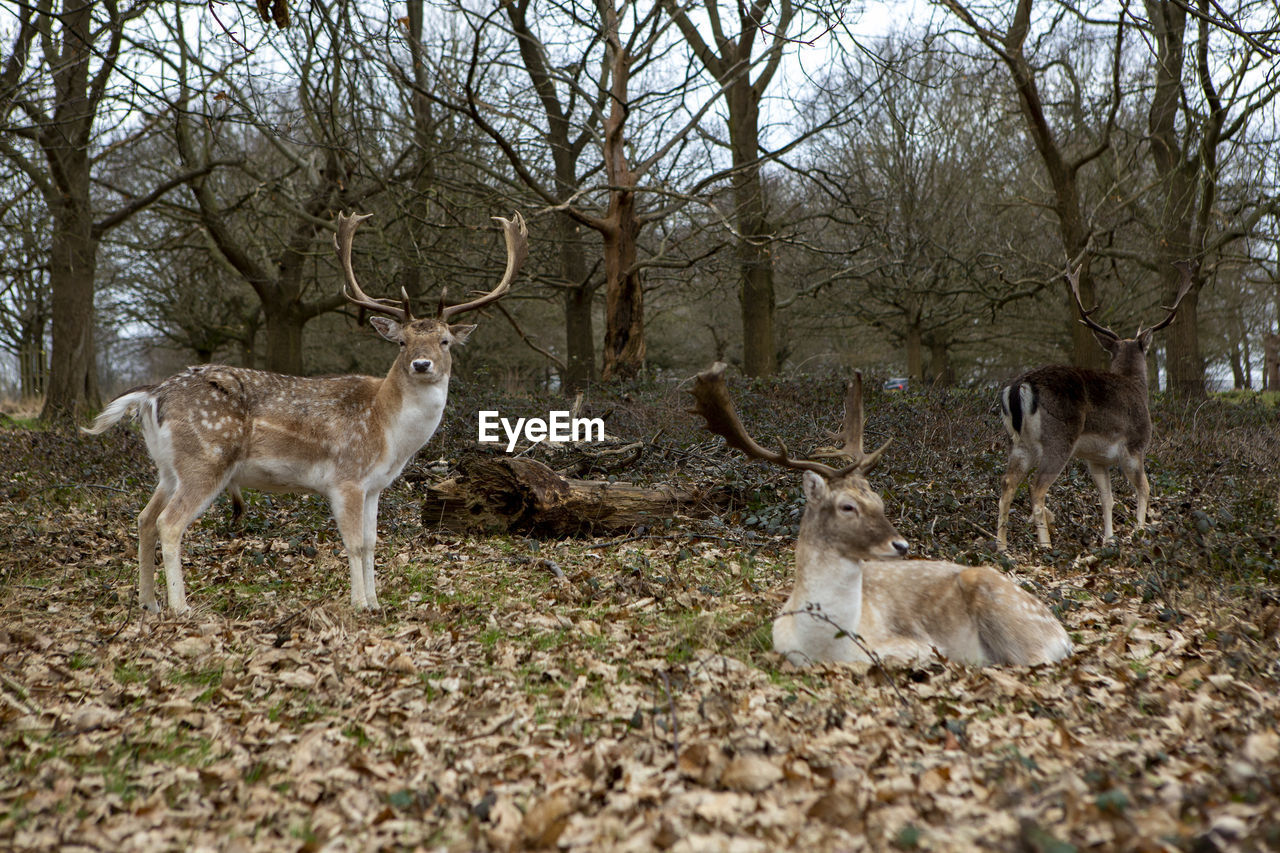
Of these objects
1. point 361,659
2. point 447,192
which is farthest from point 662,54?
point 361,659

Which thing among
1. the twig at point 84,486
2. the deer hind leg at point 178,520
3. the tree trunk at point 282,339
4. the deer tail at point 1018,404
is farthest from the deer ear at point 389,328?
the tree trunk at point 282,339

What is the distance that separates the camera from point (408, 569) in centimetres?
727

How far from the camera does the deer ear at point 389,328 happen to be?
22.4 feet

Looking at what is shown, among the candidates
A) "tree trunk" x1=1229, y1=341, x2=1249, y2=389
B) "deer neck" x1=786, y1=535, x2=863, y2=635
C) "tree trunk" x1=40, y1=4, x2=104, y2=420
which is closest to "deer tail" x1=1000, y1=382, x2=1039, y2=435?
"deer neck" x1=786, y1=535, x2=863, y2=635

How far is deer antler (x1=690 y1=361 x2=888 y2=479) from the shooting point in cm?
487

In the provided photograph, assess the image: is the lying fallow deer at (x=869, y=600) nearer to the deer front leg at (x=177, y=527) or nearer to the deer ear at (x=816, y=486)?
the deer ear at (x=816, y=486)

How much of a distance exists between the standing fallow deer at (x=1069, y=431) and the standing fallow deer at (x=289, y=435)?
4.84m

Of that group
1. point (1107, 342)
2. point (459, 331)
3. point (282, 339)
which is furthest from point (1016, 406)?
point (282, 339)

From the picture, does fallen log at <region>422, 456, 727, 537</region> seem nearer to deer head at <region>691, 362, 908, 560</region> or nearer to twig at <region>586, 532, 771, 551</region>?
twig at <region>586, 532, 771, 551</region>

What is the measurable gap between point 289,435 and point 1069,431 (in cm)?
645

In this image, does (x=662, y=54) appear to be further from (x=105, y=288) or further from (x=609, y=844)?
(x=105, y=288)

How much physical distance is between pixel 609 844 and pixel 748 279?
15125 millimetres

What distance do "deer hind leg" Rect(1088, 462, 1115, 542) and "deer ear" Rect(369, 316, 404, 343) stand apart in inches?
235

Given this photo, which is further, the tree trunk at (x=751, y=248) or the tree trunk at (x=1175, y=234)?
the tree trunk at (x=751, y=248)
